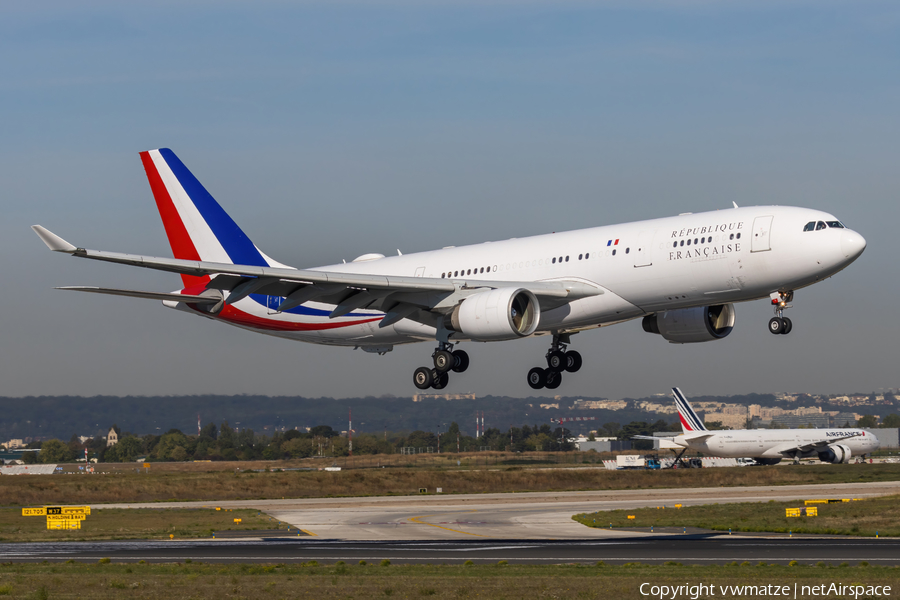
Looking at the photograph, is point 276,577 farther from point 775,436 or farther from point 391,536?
point 775,436

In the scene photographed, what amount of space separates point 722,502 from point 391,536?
84.9 ft

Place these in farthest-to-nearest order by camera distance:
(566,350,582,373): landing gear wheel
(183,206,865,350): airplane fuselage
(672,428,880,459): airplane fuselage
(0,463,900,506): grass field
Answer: (672,428,880,459): airplane fuselage → (0,463,900,506): grass field → (566,350,582,373): landing gear wheel → (183,206,865,350): airplane fuselage

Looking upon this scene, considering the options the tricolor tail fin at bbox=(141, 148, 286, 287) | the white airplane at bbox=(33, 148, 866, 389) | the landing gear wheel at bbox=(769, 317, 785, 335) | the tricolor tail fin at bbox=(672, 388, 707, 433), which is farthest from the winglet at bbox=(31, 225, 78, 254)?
the tricolor tail fin at bbox=(672, 388, 707, 433)

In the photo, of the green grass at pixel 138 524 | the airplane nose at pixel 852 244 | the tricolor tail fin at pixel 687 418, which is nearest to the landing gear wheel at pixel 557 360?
the airplane nose at pixel 852 244

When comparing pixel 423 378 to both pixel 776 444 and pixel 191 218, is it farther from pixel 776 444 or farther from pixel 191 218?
pixel 776 444

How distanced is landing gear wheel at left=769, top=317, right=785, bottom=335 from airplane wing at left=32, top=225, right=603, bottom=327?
6.42 metres

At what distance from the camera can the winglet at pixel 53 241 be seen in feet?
98.8

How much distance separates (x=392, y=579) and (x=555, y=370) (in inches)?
695

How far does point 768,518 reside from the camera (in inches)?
2025

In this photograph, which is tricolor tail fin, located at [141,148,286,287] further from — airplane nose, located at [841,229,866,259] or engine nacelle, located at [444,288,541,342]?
airplane nose, located at [841,229,866,259]

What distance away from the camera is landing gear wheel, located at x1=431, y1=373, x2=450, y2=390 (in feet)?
134

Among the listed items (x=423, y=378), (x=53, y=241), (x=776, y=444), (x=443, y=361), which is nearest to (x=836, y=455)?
(x=776, y=444)

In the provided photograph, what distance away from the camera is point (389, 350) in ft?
151

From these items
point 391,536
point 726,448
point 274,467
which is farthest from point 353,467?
point 391,536
